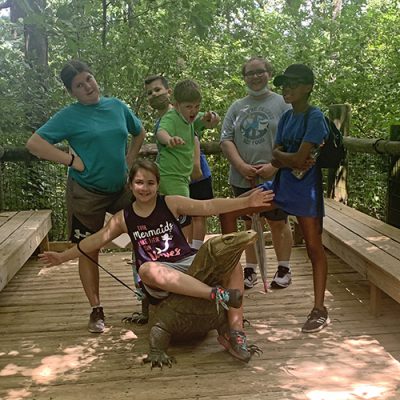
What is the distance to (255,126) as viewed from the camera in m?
3.83

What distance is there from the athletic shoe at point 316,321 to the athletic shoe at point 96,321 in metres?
1.27

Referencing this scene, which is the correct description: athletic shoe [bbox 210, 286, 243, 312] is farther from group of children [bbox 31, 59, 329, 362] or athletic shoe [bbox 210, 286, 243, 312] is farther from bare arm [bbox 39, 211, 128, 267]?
bare arm [bbox 39, 211, 128, 267]

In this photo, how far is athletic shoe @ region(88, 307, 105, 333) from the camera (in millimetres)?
3383

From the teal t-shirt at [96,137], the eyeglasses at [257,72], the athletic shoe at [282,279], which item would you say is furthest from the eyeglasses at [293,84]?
the athletic shoe at [282,279]

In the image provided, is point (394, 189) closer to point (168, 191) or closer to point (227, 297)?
point (168, 191)

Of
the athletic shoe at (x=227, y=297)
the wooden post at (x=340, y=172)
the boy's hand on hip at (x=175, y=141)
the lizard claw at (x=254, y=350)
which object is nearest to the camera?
the athletic shoe at (x=227, y=297)

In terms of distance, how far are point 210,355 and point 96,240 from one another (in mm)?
933

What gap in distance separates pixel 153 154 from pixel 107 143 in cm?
202

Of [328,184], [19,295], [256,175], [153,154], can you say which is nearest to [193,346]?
[256,175]

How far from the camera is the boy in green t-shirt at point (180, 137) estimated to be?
345cm

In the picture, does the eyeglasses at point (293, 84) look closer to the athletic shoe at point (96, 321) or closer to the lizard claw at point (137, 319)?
the lizard claw at point (137, 319)

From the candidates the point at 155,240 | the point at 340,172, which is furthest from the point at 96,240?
the point at 340,172

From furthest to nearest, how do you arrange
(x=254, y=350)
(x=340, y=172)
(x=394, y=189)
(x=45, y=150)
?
(x=340, y=172) < (x=394, y=189) < (x=45, y=150) < (x=254, y=350)

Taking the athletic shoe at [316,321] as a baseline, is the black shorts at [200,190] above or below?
above
